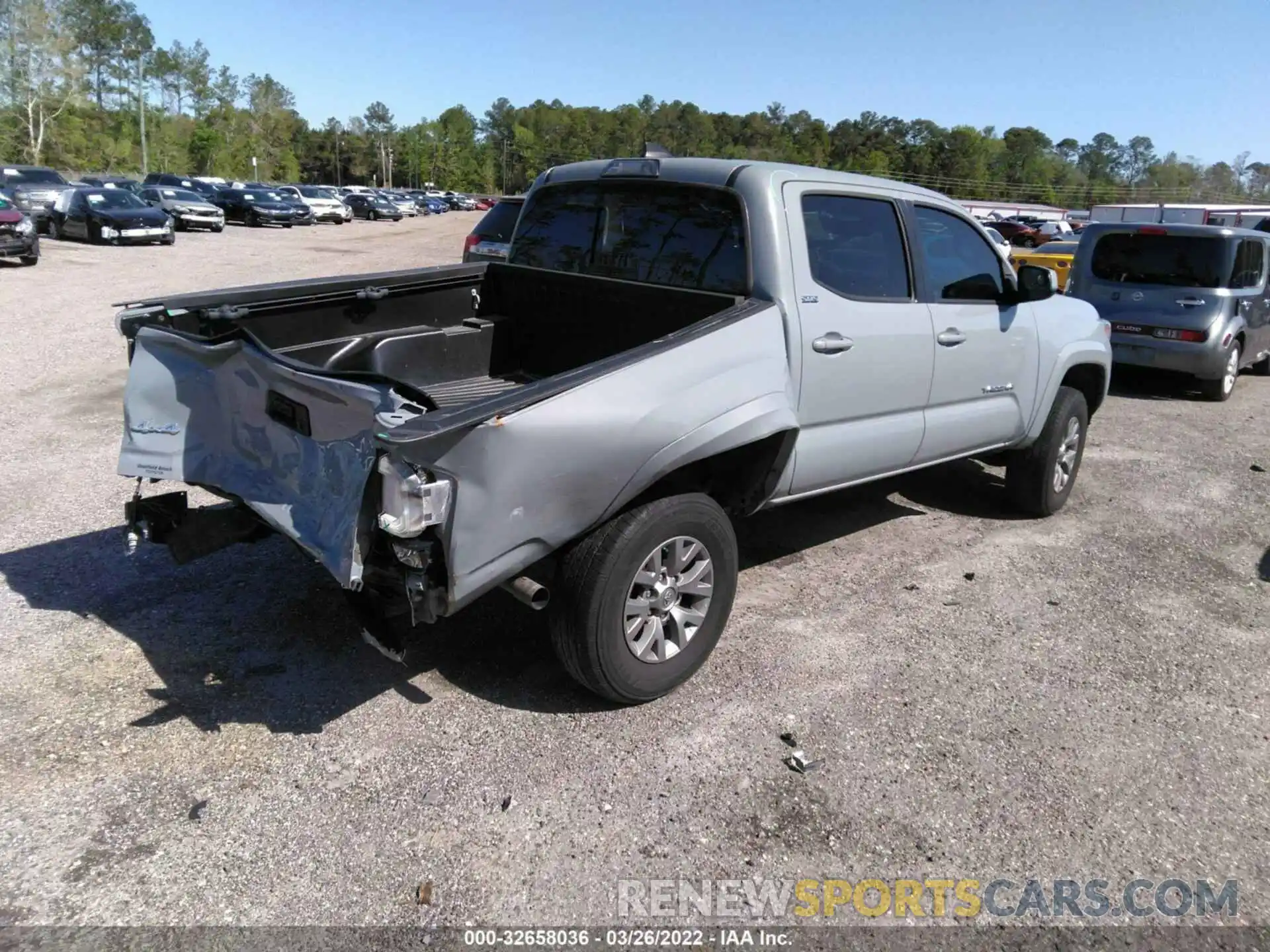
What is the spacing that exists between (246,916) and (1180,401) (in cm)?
1083

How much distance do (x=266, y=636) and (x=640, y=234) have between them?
256cm

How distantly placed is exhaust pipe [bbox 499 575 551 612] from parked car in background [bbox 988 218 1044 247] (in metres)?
47.4

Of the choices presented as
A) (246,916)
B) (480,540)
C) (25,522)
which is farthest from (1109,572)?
(25,522)

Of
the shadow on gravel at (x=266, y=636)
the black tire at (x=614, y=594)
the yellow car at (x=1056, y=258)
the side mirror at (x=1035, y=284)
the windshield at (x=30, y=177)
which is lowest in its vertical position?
the shadow on gravel at (x=266, y=636)

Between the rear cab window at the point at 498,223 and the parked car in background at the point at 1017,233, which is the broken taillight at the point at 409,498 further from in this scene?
the parked car in background at the point at 1017,233

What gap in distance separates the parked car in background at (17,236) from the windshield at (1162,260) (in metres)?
19.1

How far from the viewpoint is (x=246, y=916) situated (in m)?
2.58

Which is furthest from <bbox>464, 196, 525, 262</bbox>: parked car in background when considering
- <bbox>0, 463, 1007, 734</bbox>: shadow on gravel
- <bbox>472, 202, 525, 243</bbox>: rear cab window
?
<bbox>0, 463, 1007, 734</bbox>: shadow on gravel

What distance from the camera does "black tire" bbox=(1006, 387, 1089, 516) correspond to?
19.1 feet

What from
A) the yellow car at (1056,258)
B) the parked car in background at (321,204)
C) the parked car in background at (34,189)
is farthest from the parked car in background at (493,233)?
the parked car in background at (321,204)

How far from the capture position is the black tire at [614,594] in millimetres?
3305

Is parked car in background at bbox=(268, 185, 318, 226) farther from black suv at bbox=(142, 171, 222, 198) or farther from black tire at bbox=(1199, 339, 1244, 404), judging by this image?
black tire at bbox=(1199, 339, 1244, 404)

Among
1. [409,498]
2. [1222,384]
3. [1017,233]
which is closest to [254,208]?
[1222,384]

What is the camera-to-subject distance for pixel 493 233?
40.8ft
